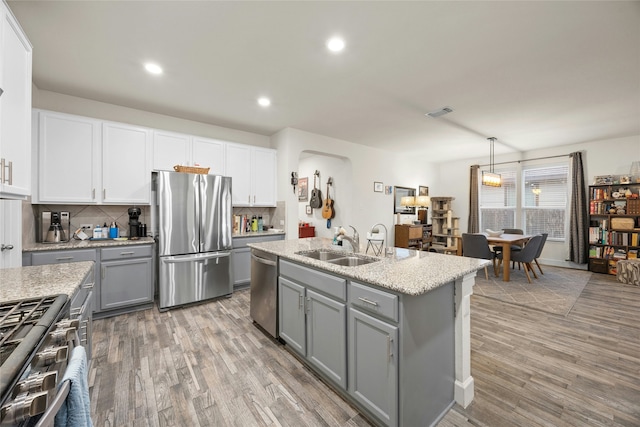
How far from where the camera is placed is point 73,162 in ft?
10.2

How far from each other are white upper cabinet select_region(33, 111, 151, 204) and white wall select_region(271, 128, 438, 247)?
2.01 metres

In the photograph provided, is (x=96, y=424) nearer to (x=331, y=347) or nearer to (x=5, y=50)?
(x=331, y=347)

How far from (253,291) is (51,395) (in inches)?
86.5

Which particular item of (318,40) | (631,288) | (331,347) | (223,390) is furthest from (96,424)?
(631,288)

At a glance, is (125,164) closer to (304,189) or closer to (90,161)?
(90,161)

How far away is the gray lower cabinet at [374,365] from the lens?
145 centimetres

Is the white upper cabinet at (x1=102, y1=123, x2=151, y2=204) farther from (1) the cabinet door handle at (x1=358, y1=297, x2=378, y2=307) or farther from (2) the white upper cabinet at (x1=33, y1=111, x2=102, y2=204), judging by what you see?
(1) the cabinet door handle at (x1=358, y1=297, x2=378, y2=307)

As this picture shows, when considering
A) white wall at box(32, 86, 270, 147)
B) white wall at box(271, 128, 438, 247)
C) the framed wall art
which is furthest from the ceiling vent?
the framed wall art

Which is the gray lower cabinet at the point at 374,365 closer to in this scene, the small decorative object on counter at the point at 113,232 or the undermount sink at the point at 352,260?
the undermount sink at the point at 352,260

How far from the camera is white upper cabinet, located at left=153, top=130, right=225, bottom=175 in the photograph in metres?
3.64

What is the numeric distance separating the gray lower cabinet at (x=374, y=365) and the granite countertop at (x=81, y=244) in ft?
9.48

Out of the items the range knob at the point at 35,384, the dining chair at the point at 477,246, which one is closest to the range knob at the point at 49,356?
the range knob at the point at 35,384

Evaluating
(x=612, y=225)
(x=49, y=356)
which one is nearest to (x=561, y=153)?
(x=612, y=225)

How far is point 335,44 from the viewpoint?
228 cm
